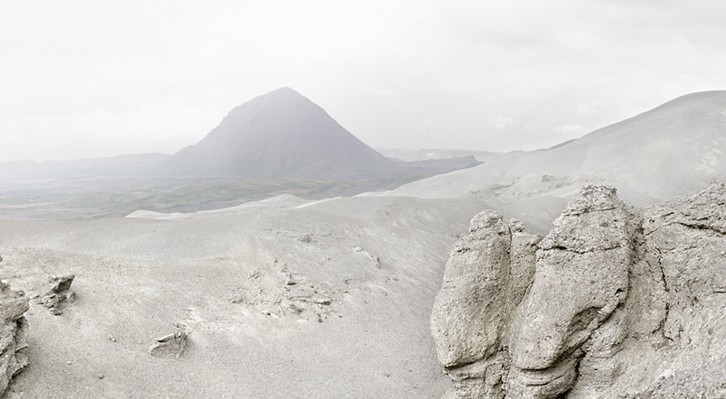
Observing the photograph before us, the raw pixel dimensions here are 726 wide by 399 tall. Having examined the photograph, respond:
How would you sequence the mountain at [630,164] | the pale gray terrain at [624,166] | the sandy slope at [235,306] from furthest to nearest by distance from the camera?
the mountain at [630,164]
the pale gray terrain at [624,166]
the sandy slope at [235,306]

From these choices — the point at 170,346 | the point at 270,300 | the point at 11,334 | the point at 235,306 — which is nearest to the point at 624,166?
the point at 270,300

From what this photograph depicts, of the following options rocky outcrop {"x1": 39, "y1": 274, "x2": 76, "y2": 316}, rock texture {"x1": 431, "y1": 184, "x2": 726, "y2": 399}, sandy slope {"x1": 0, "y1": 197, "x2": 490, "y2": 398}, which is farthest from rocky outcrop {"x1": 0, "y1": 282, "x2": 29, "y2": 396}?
rock texture {"x1": 431, "y1": 184, "x2": 726, "y2": 399}

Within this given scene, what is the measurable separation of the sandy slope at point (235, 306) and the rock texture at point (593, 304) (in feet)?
20.5

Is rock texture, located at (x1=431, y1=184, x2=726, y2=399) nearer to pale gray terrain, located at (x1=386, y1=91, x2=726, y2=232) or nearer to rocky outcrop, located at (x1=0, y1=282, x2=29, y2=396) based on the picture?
rocky outcrop, located at (x1=0, y1=282, x2=29, y2=396)

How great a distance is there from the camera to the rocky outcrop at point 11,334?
1063 cm

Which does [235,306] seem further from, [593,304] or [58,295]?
[593,304]

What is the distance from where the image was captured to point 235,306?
1984cm

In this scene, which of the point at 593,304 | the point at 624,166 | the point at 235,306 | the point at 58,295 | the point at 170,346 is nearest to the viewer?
the point at 593,304

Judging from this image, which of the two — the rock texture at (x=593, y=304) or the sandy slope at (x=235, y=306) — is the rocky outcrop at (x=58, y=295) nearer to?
the sandy slope at (x=235, y=306)

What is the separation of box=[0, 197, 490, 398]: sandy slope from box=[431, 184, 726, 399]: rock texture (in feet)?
20.5

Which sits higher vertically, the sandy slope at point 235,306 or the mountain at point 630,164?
the mountain at point 630,164

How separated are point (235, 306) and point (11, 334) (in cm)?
934

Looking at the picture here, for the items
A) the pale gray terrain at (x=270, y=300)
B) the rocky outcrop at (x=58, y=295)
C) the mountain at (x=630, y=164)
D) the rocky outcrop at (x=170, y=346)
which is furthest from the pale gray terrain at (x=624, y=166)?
the rocky outcrop at (x=58, y=295)

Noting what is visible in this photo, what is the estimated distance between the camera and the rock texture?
779 centimetres
